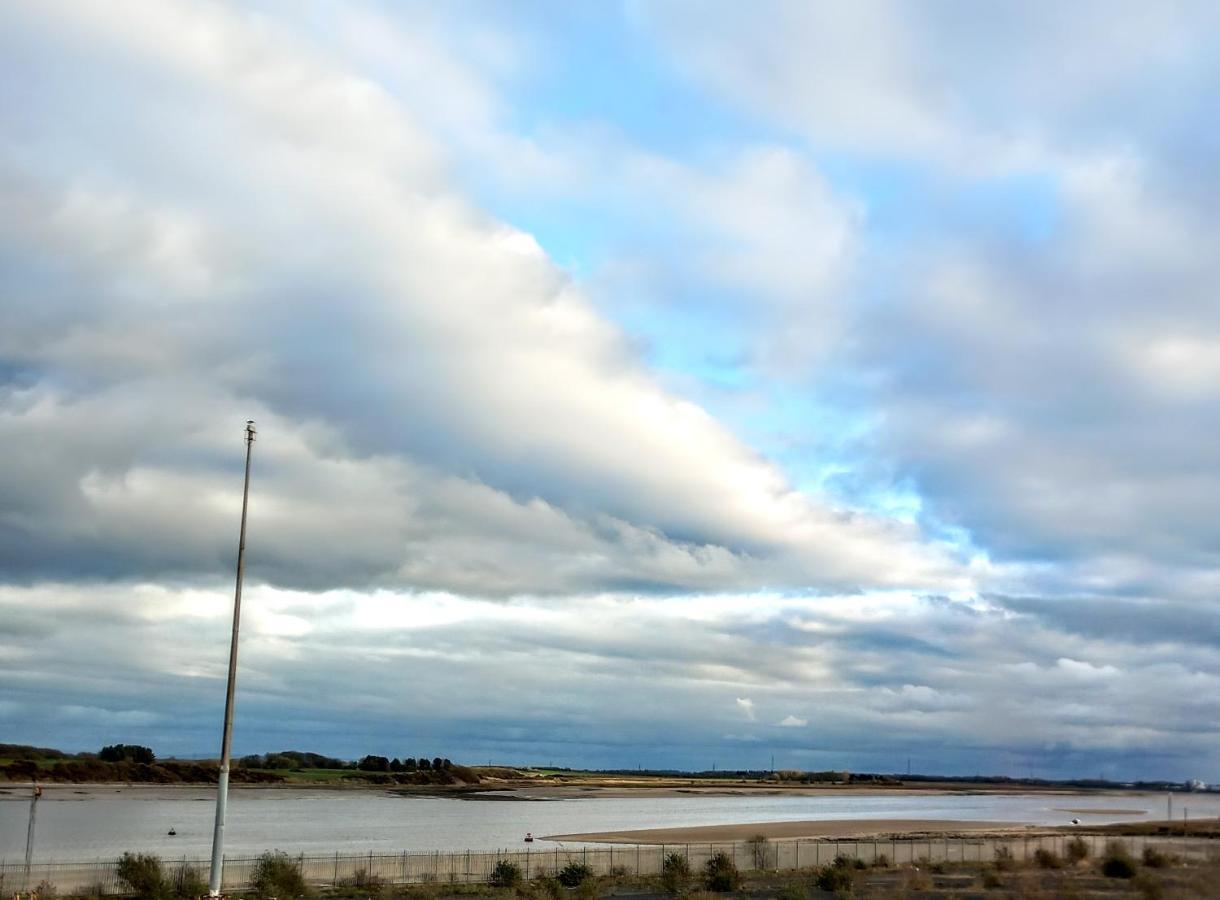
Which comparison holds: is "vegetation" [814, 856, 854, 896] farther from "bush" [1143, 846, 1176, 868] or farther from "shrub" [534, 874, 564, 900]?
"bush" [1143, 846, 1176, 868]

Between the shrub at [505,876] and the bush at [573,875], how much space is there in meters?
2.04

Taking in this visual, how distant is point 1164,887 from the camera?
33.8 m

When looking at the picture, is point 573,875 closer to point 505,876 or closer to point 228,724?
point 505,876

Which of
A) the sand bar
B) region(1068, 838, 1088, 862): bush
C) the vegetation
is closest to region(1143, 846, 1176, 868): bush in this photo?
region(1068, 838, 1088, 862): bush

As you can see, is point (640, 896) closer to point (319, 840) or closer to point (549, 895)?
point (549, 895)

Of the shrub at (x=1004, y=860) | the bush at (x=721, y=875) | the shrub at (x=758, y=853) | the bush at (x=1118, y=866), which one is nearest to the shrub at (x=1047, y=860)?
the shrub at (x=1004, y=860)

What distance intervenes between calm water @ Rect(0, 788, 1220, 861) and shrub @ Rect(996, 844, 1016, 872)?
33.5m

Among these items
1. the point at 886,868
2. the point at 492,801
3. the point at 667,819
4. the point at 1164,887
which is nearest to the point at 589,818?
the point at 667,819

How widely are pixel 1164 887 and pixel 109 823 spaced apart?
342 ft

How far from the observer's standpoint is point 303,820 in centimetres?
12325

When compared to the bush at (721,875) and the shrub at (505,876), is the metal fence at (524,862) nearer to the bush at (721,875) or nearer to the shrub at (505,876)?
the shrub at (505,876)

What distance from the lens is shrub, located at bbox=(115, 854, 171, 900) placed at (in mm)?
40188

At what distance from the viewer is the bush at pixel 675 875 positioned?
4470 cm

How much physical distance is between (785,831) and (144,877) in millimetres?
78354
